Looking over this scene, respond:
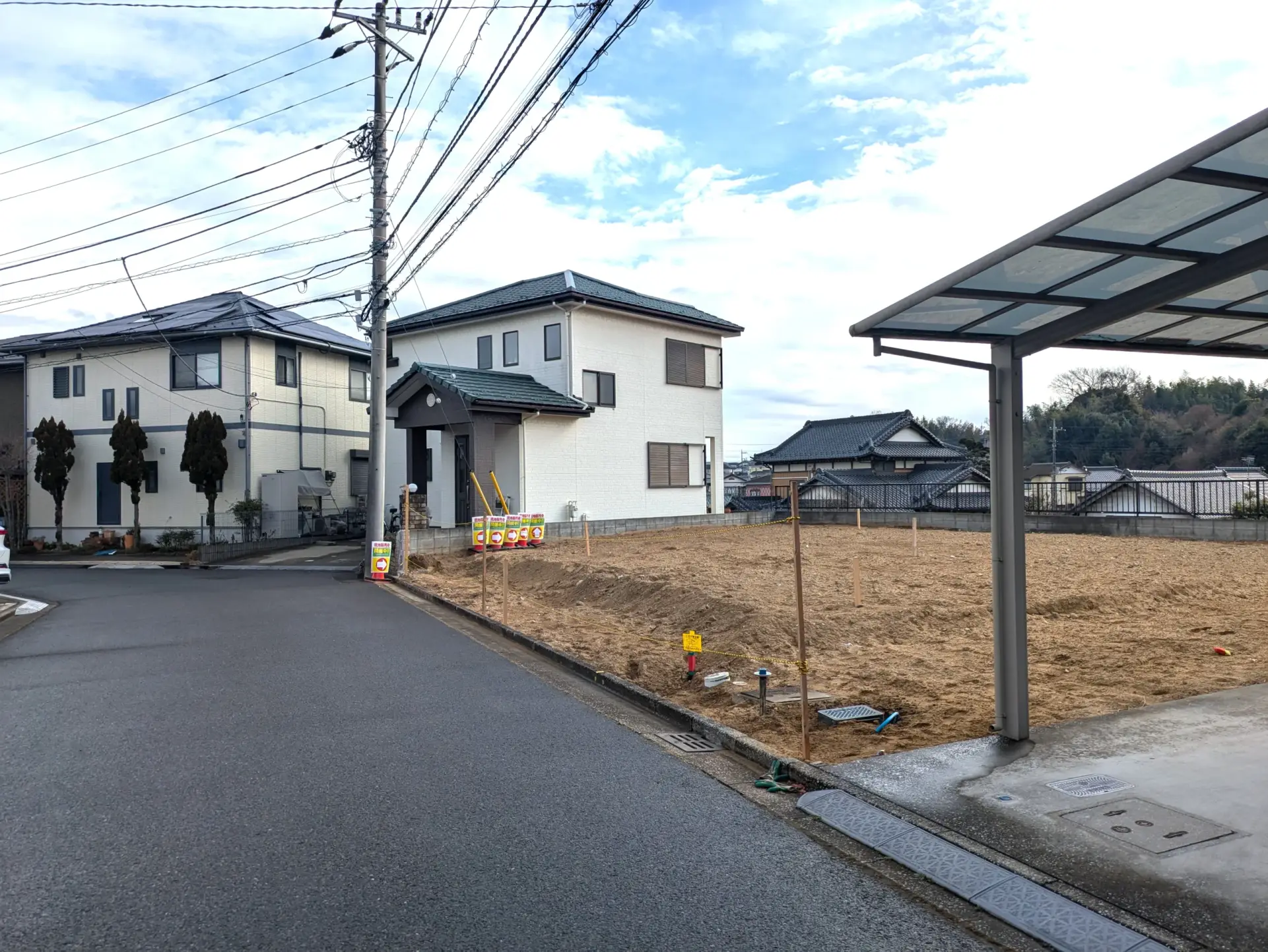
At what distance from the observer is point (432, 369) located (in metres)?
22.3

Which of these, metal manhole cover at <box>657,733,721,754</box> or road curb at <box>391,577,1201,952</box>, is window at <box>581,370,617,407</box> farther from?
metal manhole cover at <box>657,733,721,754</box>

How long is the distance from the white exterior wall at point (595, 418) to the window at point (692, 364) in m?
0.16

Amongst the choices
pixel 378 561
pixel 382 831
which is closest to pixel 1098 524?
pixel 378 561

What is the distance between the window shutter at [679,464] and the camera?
26.8m

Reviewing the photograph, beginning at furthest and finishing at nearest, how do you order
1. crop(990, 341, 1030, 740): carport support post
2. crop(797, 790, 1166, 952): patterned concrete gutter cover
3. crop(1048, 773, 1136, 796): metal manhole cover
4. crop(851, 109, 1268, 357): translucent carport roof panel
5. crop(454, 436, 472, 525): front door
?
crop(454, 436, 472, 525): front door < crop(990, 341, 1030, 740): carport support post < crop(1048, 773, 1136, 796): metal manhole cover < crop(851, 109, 1268, 357): translucent carport roof panel < crop(797, 790, 1166, 952): patterned concrete gutter cover

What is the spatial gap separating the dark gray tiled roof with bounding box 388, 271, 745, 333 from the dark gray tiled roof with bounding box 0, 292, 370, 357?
3.15 meters

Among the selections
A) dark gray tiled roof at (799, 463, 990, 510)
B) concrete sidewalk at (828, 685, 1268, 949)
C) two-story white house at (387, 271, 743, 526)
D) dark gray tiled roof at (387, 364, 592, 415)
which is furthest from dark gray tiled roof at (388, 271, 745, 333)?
concrete sidewalk at (828, 685, 1268, 949)

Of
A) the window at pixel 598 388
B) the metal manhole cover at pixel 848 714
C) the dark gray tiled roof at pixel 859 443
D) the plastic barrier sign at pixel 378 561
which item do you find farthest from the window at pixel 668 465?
the metal manhole cover at pixel 848 714

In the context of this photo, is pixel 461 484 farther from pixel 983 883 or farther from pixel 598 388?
pixel 983 883

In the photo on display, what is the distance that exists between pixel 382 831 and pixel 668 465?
73.7ft

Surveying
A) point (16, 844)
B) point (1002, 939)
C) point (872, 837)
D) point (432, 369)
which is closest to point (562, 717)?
point (872, 837)

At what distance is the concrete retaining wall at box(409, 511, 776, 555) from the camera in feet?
65.1

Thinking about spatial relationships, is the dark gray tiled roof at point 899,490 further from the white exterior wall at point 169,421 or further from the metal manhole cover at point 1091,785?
the metal manhole cover at point 1091,785

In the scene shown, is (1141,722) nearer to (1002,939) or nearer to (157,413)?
(1002,939)
